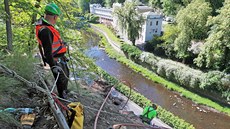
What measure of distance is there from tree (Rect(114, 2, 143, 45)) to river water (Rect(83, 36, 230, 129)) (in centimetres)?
615

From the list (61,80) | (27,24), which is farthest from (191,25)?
(61,80)

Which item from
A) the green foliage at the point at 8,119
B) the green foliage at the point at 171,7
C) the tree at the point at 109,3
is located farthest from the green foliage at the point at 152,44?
the green foliage at the point at 8,119

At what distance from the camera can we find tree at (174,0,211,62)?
23781mm

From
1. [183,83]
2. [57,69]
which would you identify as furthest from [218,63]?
[57,69]

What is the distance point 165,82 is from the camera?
78.2 feet

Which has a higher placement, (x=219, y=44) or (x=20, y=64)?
(x=20, y=64)

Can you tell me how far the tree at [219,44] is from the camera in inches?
774

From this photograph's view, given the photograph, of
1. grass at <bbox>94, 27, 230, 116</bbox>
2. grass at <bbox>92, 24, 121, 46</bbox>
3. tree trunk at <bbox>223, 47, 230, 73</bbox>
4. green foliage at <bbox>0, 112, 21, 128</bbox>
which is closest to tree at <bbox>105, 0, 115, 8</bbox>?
grass at <bbox>92, 24, 121, 46</bbox>

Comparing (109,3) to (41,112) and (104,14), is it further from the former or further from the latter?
(41,112)

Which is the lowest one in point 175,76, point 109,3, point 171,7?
point 175,76

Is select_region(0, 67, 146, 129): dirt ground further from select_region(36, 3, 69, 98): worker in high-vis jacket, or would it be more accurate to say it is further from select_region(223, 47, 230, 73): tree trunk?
select_region(223, 47, 230, 73): tree trunk

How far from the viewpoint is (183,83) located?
22.5m

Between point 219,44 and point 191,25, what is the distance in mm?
5014

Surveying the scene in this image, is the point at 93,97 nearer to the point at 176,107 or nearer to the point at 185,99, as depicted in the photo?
the point at 176,107
